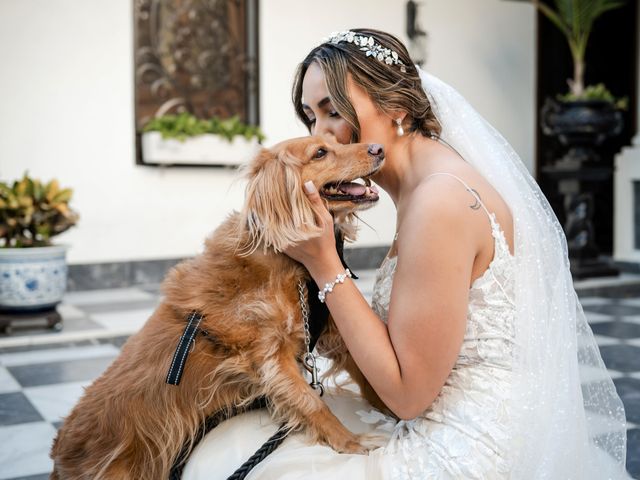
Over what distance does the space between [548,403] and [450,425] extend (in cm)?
23

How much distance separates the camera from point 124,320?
14.9 feet

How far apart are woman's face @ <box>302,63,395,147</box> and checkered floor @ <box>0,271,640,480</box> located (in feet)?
4.09

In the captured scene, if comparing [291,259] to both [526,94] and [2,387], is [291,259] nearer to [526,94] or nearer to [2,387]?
[2,387]

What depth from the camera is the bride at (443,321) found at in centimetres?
159

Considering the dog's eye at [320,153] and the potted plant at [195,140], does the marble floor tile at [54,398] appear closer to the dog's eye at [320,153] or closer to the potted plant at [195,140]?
the dog's eye at [320,153]

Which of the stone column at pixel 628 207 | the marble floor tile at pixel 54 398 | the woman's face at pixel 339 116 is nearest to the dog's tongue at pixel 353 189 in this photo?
the woman's face at pixel 339 116

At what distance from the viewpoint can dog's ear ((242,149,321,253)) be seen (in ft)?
5.68

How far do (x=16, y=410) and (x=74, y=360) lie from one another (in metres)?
0.83

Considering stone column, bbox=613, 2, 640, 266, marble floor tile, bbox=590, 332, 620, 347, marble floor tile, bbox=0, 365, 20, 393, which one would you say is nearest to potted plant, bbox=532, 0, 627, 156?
stone column, bbox=613, 2, 640, 266

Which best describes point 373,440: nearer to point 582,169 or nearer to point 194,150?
point 194,150

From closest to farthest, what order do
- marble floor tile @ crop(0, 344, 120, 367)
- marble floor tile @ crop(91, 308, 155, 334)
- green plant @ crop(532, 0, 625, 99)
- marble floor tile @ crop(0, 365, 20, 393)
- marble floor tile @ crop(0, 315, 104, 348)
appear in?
marble floor tile @ crop(0, 365, 20, 393) → marble floor tile @ crop(0, 344, 120, 367) → marble floor tile @ crop(0, 315, 104, 348) → marble floor tile @ crop(91, 308, 155, 334) → green plant @ crop(532, 0, 625, 99)

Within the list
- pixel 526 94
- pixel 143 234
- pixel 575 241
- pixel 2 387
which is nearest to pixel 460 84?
pixel 526 94

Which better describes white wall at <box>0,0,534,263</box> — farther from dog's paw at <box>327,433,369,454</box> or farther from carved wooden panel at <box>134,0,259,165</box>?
dog's paw at <box>327,433,369,454</box>

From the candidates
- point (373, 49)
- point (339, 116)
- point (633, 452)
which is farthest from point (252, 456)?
point (633, 452)
